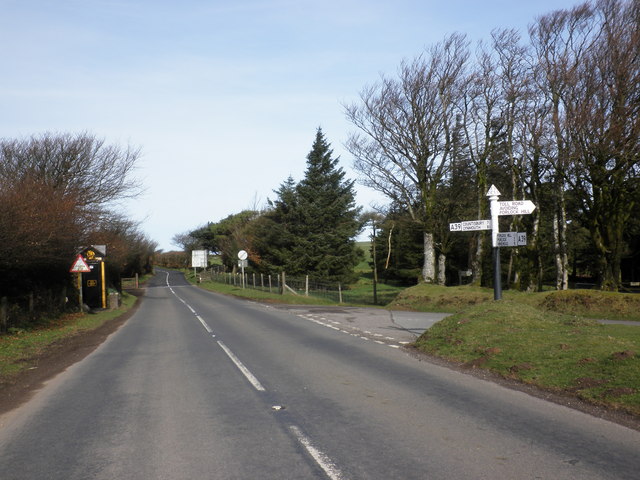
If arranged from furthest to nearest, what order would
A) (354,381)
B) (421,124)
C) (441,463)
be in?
(421,124)
(354,381)
(441,463)

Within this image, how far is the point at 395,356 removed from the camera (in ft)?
37.5

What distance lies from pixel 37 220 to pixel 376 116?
1910 cm

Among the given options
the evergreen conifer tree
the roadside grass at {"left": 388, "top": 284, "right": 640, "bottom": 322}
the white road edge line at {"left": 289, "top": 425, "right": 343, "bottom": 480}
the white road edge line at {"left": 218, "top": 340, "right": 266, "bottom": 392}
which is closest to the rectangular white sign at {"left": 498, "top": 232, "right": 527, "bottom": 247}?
the roadside grass at {"left": 388, "top": 284, "right": 640, "bottom": 322}

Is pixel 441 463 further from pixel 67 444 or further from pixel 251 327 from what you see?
pixel 251 327

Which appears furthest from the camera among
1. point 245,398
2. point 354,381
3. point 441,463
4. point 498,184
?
point 498,184

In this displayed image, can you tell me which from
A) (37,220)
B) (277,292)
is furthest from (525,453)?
(277,292)

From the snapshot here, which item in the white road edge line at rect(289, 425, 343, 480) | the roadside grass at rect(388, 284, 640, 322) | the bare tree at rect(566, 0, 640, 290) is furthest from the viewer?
the bare tree at rect(566, 0, 640, 290)

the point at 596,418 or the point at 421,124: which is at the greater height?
the point at 421,124

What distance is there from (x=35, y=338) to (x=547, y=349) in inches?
566

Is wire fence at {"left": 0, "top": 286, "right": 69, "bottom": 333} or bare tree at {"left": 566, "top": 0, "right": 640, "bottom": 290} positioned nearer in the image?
wire fence at {"left": 0, "top": 286, "right": 69, "bottom": 333}

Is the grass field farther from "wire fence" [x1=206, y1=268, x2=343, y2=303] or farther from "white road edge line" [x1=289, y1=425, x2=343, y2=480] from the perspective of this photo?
"wire fence" [x1=206, y1=268, x2=343, y2=303]

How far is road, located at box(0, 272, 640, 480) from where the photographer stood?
4.97 m

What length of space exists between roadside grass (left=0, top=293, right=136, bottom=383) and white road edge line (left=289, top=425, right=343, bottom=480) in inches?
266

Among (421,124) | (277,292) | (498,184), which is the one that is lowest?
(277,292)
